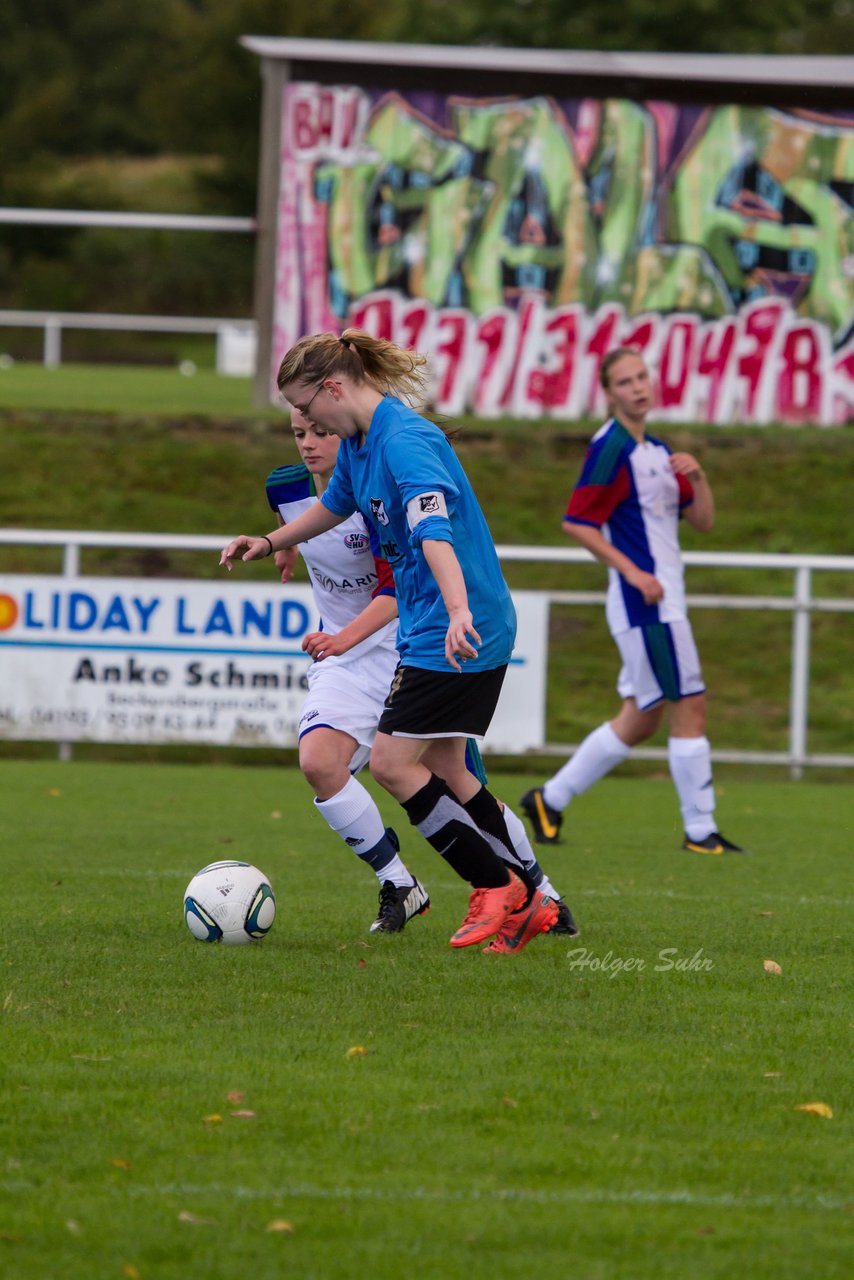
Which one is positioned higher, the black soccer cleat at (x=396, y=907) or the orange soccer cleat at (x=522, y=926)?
the orange soccer cleat at (x=522, y=926)

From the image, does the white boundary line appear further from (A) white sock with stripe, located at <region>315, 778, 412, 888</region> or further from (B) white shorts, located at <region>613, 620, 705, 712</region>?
(B) white shorts, located at <region>613, 620, 705, 712</region>

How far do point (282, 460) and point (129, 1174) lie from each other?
13.1 metres

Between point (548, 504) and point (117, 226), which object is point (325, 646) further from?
point (117, 226)

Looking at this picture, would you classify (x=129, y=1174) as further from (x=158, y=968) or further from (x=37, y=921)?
(x=37, y=921)

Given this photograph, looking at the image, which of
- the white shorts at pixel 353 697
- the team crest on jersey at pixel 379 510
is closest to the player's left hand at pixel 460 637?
the team crest on jersey at pixel 379 510

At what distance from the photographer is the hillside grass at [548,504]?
14.3 meters

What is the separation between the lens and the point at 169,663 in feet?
40.2

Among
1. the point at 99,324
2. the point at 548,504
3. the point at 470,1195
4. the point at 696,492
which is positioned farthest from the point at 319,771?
the point at 99,324

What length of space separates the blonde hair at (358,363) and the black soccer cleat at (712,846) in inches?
152

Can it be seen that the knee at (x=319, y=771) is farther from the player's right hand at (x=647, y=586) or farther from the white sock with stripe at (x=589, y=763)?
the white sock with stripe at (x=589, y=763)

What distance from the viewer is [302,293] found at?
17562 millimetres

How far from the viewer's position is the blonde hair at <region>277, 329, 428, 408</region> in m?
5.49

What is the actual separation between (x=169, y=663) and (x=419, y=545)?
7194 mm

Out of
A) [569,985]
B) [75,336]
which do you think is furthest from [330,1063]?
[75,336]
